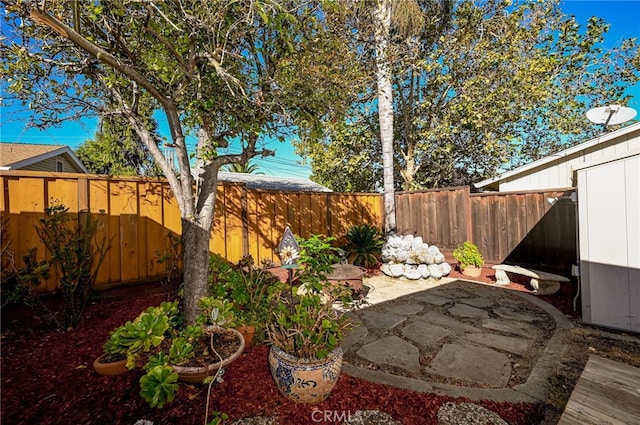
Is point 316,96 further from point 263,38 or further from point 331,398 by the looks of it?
point 331,398

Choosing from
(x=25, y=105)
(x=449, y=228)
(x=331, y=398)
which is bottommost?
(x=331, y=398)

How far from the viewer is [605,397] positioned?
1.40 m

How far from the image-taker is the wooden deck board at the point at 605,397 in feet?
4.18

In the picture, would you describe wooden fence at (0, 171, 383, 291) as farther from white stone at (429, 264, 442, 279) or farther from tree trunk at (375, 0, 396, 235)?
white stone at (429, 264, 442, 279)

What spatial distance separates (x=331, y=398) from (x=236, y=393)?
646 millimetres

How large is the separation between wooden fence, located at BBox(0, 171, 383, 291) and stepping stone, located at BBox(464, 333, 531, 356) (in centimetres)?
364

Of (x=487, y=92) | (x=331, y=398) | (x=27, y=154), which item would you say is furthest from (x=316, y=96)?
(x=27, y=154)

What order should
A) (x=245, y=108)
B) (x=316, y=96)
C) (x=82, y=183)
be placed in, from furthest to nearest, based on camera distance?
(x=82, y=183) → (x=316, y=96) → (x=245, y=108)

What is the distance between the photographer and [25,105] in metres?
2.63

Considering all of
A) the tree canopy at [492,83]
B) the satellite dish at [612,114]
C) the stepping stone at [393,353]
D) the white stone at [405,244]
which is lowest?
the stepping stone at [393,353]

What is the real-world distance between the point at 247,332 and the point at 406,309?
223 cm

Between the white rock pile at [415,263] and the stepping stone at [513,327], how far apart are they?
1.93 m

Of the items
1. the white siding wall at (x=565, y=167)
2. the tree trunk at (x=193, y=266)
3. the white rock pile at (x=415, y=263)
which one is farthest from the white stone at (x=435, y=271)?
the tree trunk at (x=193, y=266)

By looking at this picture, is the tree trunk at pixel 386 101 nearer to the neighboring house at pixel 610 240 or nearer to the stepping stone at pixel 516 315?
the stepping stone at pixel 516 315
